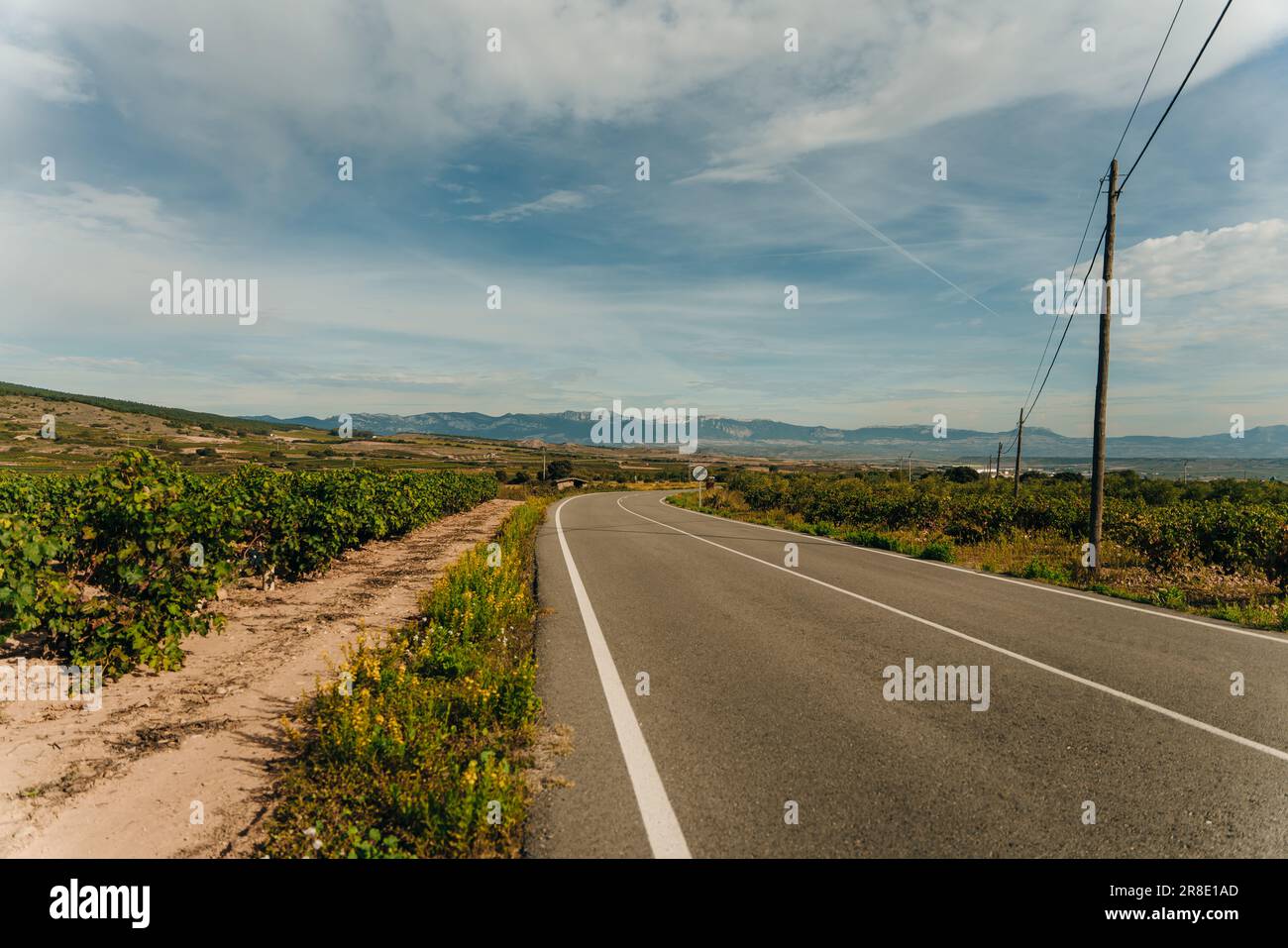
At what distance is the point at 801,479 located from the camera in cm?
4231

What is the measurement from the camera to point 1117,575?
12.6 metres

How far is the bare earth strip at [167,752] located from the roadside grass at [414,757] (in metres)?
0.30

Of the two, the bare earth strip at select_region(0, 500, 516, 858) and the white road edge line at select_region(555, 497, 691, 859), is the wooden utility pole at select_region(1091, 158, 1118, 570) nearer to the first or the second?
the white road edge line at select_region(555, 497, 691, 859)

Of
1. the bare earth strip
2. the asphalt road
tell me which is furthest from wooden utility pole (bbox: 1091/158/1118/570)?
the bare earth strip

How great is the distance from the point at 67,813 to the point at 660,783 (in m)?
3.60

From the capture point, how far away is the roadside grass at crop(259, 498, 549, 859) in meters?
3.41

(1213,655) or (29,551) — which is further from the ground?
(29,551)

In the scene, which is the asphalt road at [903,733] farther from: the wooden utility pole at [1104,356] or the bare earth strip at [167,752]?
the wooden utility pole at [1104,356]

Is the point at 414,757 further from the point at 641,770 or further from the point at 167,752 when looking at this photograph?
the point at 167,752


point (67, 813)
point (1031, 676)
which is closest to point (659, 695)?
point (1031, 676)

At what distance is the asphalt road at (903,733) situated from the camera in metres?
3.48

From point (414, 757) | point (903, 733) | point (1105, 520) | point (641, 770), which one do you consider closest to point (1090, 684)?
point (903, 733)

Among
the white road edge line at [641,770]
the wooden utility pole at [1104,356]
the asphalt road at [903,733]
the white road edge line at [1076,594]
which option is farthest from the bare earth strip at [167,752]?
the wooden utility pole at [1104,356]
